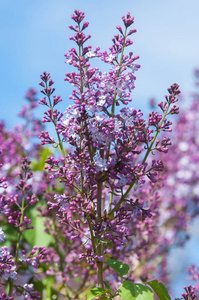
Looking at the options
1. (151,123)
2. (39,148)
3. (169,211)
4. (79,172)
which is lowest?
(79,172)

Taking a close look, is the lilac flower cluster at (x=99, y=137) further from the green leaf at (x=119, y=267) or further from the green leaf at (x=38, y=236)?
the green leaf at (x=38, y=236)

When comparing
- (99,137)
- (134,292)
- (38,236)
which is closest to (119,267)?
(134,292)

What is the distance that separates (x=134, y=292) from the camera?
1.33 metres

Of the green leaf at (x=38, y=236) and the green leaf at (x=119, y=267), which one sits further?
the green leaf at (x=38, y=236)

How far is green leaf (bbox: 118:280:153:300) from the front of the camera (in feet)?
4.29

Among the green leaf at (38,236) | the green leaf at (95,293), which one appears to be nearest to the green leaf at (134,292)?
the green leaf at (95,293)

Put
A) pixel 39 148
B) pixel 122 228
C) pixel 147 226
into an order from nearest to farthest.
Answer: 1. pixel 122 228
2. pixel 147 226
3. pixel 39 148

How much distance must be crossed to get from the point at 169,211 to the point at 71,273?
3.67m

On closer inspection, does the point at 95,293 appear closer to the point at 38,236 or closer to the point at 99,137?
the point at 99,137

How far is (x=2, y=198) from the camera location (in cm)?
156

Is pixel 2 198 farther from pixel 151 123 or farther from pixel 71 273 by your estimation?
pixel 71 273

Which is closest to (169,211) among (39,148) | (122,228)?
(39,148)

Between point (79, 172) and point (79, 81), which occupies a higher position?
point (79, 81)

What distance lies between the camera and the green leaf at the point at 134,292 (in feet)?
4.29
